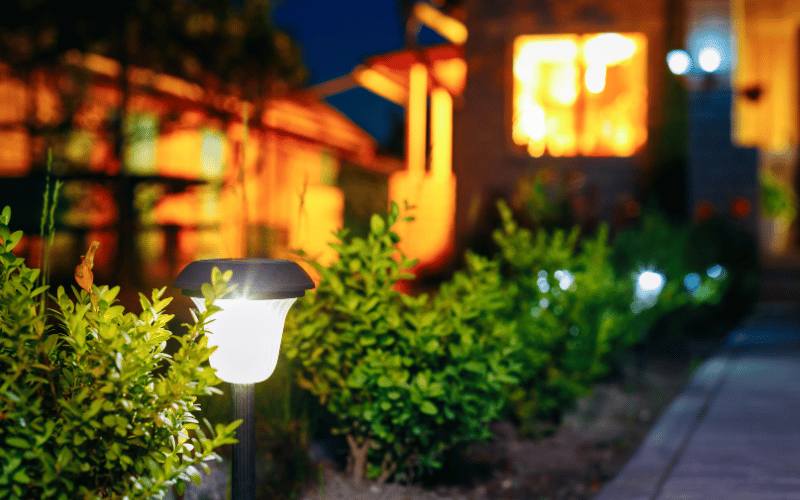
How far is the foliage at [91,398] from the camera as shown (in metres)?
1.67

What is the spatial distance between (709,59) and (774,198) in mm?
2497

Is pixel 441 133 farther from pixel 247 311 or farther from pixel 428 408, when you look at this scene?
pixel 247 311

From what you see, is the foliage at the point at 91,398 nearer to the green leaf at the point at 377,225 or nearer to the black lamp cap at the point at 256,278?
the black lamp cap at the point at 256,278

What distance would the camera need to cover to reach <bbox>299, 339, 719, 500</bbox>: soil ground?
10.3 ft

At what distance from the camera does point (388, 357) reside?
2805 mm

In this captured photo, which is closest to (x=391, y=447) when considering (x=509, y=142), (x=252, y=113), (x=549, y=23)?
(x=252, y=113)

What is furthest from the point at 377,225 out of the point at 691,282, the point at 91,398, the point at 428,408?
the point at 691,282

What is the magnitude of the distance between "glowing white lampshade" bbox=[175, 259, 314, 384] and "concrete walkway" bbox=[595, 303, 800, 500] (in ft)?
5.61

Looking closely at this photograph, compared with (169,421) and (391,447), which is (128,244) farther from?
(169,421)

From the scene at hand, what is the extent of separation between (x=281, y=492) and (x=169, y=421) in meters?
1.16

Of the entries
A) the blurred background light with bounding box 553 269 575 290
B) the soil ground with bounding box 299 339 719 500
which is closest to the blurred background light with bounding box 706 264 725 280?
the soil ground with bounding box 299 339 719 500

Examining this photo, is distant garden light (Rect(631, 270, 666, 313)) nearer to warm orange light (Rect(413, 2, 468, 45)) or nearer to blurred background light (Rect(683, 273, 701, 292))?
blurred background light (Rect(683, 273, 701, 292))

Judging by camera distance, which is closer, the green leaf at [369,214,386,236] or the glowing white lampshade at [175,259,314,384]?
the glowing white lampshade at [175,259,314,384]

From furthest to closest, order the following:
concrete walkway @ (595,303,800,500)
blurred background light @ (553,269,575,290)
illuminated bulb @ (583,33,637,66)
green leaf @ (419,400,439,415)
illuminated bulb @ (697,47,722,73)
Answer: illuminated bulb @ (583,33,637,66) → illuminated bulb @ (697,47,722,73) → blurred background light @ (553,269,575,290) → concrete walkway @ (595,303,800,500) → green leaf @ (419,400,439,415)
